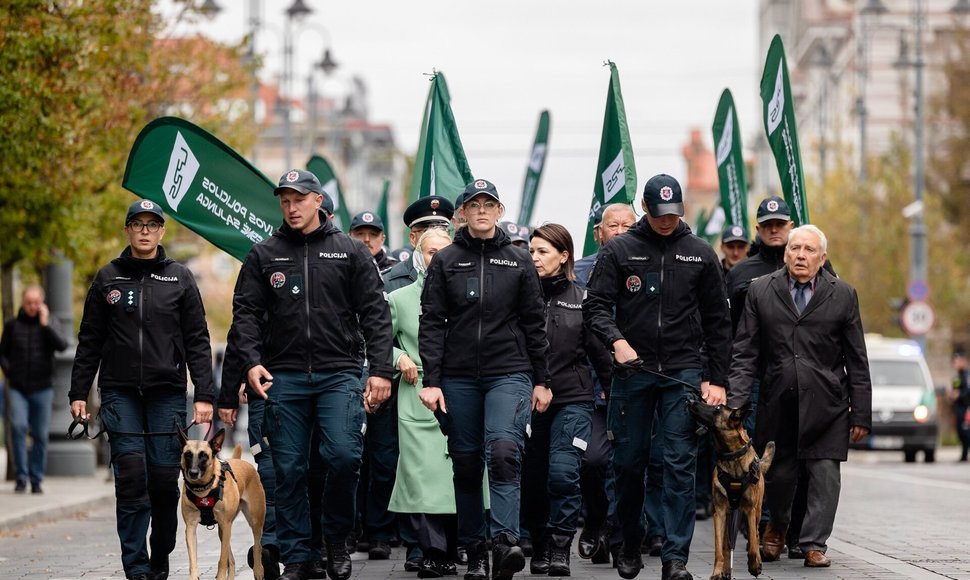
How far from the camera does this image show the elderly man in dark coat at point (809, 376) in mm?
11031

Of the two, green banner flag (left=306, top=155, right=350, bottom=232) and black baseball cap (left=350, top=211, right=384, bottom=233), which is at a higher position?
green banner flag (left=306, top=155, right=350, bottom=232)

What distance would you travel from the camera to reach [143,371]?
9.86m

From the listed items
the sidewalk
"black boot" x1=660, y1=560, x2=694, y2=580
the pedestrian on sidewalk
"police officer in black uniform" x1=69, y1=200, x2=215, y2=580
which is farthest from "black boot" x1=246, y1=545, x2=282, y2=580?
the pedestrian on sidewalk

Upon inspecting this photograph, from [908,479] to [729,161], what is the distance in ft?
26.1

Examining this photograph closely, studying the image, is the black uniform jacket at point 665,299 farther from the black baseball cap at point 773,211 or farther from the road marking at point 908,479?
the road marking at point 908,479

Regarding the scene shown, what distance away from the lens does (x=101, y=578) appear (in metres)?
11.0

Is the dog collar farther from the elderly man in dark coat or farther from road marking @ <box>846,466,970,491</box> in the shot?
road marking @ <box>846,466,970,491</box>

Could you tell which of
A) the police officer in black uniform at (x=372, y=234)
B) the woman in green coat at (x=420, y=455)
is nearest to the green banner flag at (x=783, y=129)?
the police officer in black uniform at (x=372, y=234)

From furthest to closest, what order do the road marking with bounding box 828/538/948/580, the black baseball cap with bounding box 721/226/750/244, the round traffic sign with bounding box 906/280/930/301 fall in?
the round traffic sign with bounding box 906/280/930/301, the black baseball cap with bounding box 721/226/750/244, the road marking with bounding box 828/538/948/580

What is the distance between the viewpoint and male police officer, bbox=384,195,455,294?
39.5 ft

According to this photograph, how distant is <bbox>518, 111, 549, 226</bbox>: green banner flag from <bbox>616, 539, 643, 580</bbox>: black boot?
9080mm

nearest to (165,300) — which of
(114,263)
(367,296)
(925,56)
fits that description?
(114,263)

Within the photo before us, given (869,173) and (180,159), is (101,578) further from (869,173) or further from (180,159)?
(869,173)

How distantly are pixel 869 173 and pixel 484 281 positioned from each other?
45.5 meters
